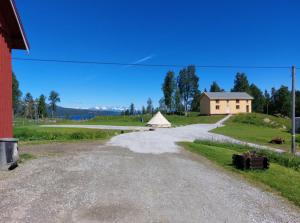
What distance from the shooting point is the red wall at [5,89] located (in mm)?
12711

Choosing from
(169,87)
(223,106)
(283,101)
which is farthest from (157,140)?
(283,101)

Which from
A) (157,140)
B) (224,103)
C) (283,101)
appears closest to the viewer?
(157,140)

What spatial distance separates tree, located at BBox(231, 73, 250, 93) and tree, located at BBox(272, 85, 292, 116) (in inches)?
486

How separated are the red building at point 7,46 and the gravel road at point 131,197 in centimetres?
305

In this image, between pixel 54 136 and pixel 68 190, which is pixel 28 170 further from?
pixel 54 136

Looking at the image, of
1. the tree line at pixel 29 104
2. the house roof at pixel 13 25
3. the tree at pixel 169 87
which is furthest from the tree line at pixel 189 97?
the house roof at pixel 13 25

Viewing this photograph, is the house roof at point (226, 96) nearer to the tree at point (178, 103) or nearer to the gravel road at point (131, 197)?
the tree at point (178, 103)

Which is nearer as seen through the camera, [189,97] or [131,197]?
[131,197]

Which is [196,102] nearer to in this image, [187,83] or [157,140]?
[187,83]

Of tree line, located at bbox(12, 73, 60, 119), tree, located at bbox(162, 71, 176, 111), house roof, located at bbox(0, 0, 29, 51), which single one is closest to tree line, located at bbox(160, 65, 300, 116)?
tree, located at bbox(162, 71, 176, 111)

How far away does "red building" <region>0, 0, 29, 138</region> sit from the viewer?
12672mm

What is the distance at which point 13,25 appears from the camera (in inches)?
543

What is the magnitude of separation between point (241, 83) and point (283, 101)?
61.2 feet

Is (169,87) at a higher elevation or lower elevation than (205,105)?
higher
